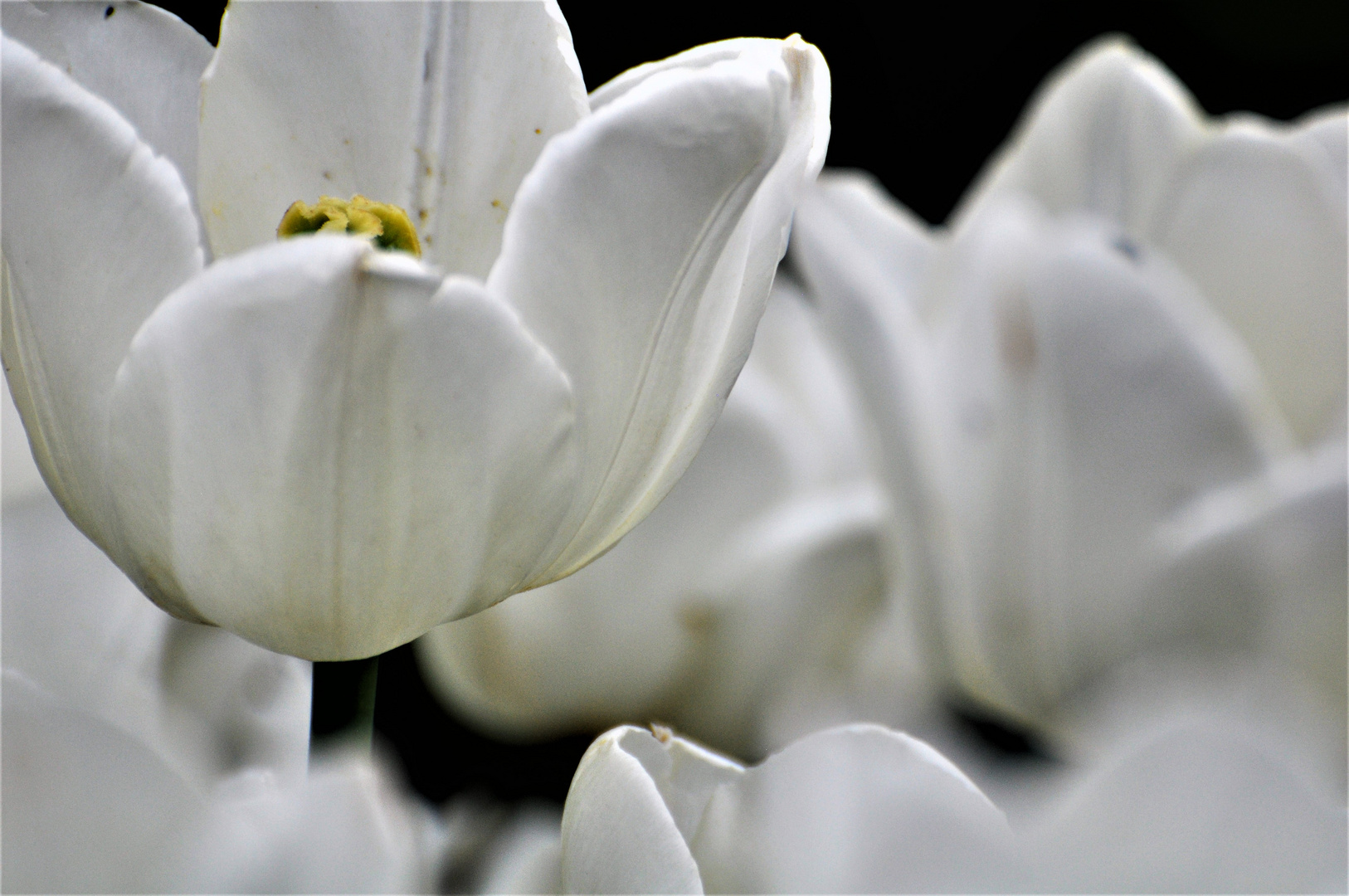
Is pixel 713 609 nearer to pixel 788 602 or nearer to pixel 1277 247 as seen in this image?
pixel 788 602

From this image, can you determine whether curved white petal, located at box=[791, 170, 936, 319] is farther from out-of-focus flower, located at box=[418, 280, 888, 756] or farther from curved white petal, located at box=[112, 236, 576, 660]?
curved white petal, located at box=[112, 236, 576, 660]

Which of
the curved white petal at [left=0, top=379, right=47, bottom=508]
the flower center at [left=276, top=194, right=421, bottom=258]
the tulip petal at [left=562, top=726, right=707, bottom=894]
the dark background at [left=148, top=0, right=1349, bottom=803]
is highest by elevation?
the flower center at [left=276, top=194, right=421, bottom=258]

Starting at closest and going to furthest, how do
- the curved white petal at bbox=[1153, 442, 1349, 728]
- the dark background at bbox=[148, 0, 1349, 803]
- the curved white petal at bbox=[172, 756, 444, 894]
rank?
the curved white petal at bbox=[172, 756, 444, 894] → the curved white petal at bbox=[1153, 442, 1349, 728] → the dark background at bbox=[148, 0, 1349, 803]

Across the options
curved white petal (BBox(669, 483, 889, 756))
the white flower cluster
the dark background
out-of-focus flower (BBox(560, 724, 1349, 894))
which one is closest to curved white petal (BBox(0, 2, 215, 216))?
the white flower cluster

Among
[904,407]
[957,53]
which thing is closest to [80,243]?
[904,407]

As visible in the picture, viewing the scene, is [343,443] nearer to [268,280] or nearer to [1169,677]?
[268,280]

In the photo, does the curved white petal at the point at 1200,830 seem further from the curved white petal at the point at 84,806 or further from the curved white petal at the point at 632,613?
the curved white petal at the point at 632,613

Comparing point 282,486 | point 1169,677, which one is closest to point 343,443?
point 282,486

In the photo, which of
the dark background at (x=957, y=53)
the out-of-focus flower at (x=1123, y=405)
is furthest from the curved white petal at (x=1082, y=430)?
the dark background at (x=957, y=53)
